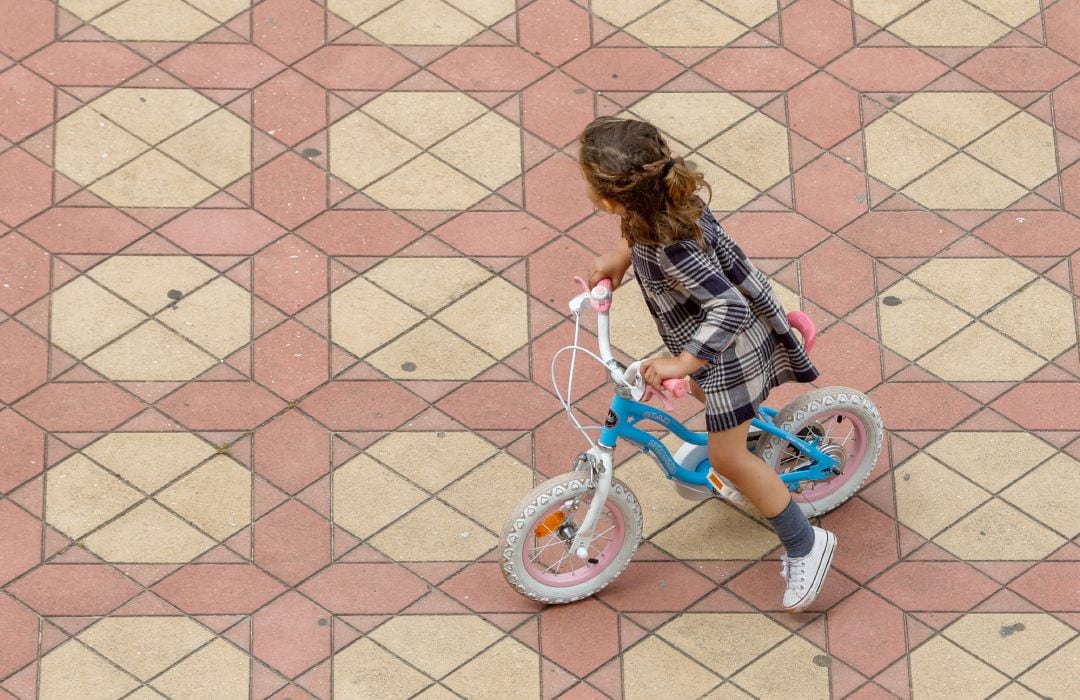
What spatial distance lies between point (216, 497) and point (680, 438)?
173cm

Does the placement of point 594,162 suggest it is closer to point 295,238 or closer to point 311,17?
point 295,238

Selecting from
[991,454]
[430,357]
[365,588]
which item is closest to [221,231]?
[430,357]

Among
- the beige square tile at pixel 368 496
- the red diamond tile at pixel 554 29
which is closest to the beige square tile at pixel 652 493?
the beige square tile at pixel 368 496

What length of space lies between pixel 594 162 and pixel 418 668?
1893mm

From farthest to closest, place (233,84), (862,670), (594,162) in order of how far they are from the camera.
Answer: (233,84)
(862,670)
(594,162)

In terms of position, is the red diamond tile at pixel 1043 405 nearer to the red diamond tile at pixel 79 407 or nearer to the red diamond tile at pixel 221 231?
→ the red diamond tile at pixel 221 231

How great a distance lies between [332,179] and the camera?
24.8ft

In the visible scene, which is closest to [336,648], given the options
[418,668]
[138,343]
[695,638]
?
[418,668]

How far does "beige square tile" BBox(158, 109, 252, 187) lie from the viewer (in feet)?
24.9

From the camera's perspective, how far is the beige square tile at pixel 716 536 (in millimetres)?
6379

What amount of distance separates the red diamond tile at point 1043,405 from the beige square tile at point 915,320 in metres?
0.38

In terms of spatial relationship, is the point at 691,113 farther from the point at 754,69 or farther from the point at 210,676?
the point at 210,676

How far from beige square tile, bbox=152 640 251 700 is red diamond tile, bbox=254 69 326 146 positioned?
2567mm

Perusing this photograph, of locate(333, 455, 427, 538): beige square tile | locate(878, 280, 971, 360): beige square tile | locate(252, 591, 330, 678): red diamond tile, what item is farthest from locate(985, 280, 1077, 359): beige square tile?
locate(252, 591, 330, 678): red diamond tile
